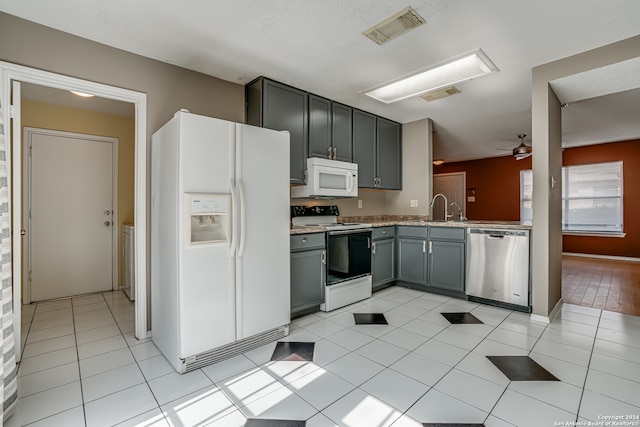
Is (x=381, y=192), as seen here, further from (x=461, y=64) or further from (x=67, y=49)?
(x=67, y=49)

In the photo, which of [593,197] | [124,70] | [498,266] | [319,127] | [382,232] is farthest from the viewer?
[593,197]

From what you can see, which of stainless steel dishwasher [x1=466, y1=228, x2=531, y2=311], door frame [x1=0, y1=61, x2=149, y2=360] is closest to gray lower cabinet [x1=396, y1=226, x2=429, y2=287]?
stainless steel dishwasher [x1=466, y1=228, x2=531, y2=311]

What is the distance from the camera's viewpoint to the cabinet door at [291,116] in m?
2.97

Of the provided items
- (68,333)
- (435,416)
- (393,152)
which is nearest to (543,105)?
(393,152)

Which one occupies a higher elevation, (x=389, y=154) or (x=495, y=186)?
(x=389, y=154)

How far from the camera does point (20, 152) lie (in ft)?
7.29

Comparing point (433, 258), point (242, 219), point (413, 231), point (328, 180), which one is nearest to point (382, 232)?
point (413, 231)

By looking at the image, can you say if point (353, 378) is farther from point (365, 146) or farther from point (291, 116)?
point (365, 146)

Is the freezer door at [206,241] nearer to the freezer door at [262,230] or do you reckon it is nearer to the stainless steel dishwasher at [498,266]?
the freezer door at [262,230]

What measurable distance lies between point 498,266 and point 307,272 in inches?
79.7

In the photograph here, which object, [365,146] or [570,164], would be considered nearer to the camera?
[365,146]

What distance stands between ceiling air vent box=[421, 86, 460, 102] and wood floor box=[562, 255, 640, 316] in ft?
8.91

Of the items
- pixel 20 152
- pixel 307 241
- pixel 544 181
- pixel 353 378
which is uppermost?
pixel 20 152

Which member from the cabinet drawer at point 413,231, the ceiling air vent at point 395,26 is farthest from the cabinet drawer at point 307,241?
the ceiling air vent at point 395,26
